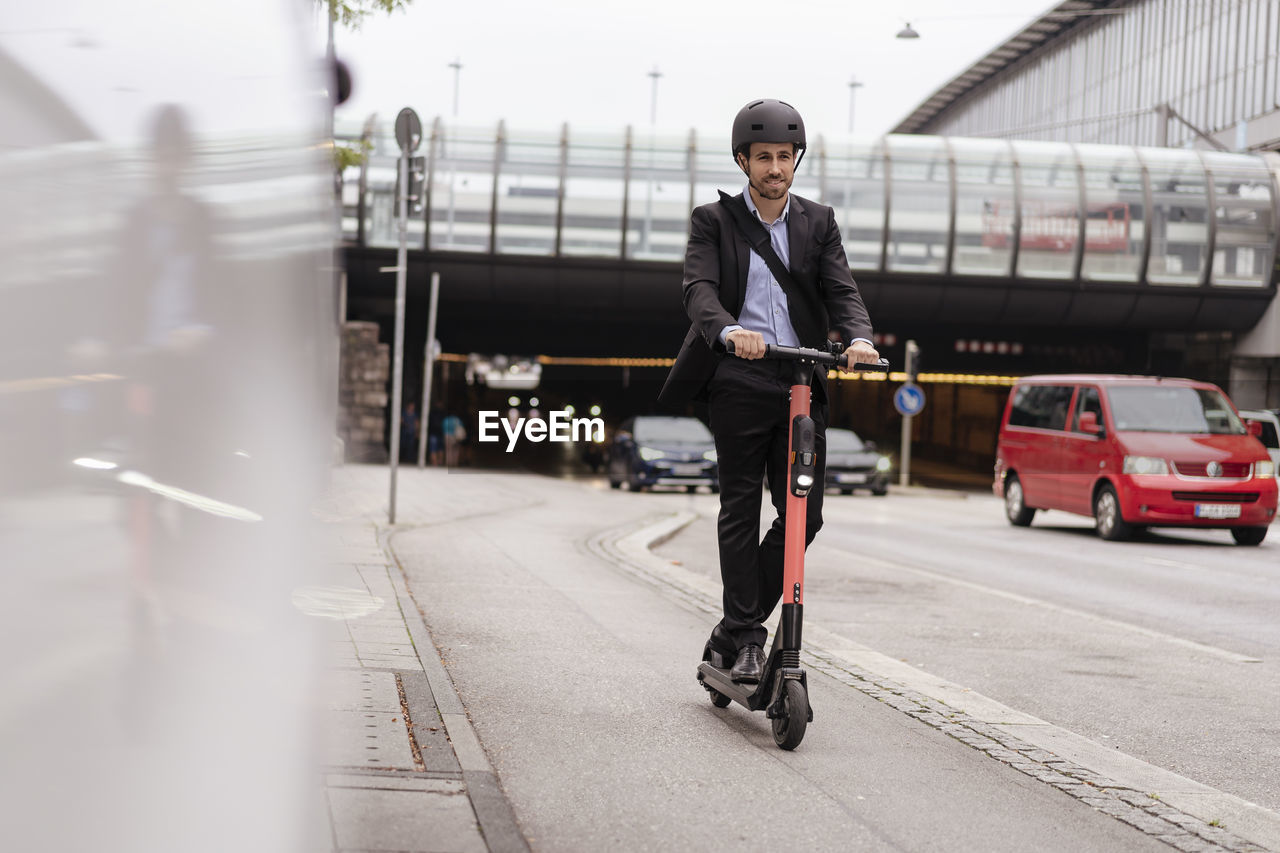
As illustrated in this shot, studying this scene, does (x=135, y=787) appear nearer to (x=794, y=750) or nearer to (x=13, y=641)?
(x=13, y=641)

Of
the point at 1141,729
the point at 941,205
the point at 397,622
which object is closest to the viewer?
the point at 1141,729

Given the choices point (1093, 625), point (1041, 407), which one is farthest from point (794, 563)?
point (1041, 407)

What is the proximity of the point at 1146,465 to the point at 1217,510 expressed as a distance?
89 cm

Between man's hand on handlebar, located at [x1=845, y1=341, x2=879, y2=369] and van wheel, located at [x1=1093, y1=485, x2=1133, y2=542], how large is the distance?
40.6 feet

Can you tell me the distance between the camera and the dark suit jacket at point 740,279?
15.2 feet

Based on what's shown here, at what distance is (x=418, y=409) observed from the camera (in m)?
41.8

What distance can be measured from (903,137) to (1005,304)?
452 centimetres

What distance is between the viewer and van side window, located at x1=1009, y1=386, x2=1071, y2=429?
17.7 meters

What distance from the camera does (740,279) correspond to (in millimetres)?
4652

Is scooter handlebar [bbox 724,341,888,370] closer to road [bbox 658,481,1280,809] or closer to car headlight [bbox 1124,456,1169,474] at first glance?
road [bbox 658,481,1280,809]

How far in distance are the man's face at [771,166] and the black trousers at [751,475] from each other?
0.53m

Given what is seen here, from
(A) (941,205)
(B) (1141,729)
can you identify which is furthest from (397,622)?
(A) (941,205)

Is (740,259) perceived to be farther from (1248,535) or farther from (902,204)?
(902,204)

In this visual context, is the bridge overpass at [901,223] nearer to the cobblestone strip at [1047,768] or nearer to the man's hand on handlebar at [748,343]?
the cobblestone strip at [1047,768]
